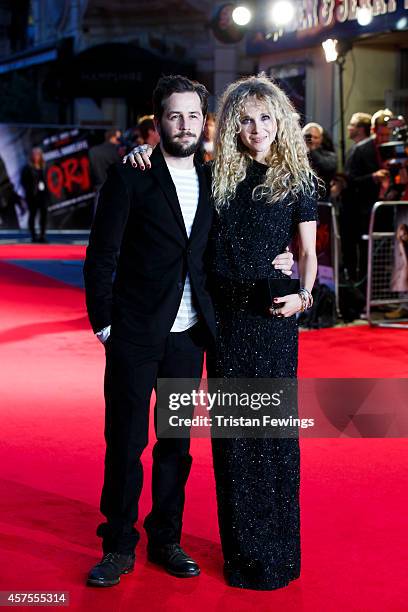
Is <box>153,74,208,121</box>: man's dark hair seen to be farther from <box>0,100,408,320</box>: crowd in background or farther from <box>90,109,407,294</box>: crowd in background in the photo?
<box>90,109,407,294</box>: crowd in background

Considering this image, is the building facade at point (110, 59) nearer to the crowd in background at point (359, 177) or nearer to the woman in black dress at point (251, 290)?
the crowd in background at point (359, 177)

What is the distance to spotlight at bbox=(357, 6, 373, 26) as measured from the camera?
45.2 ft

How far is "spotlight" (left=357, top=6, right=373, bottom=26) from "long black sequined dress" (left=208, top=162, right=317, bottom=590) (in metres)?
10.9

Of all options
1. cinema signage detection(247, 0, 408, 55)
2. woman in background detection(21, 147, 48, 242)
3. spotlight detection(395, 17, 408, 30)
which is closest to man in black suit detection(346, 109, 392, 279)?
spotlight detection(395, 17, 408, 30)

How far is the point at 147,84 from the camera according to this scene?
25.2 m

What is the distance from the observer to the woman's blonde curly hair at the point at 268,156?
353 cm

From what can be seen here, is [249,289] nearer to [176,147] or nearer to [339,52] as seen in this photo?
[176,147]

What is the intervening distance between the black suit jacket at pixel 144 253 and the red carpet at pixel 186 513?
882 millimetres

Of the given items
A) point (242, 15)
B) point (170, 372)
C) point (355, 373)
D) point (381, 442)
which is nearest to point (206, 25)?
point (242, 15)

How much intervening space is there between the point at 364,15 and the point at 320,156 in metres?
5.07

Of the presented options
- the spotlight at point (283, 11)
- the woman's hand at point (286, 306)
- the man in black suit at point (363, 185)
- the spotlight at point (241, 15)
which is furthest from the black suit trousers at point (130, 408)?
the spotlight at point (283, 11)

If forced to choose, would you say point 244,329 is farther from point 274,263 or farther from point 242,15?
point 242,15

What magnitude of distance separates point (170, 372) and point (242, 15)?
41.6 ft

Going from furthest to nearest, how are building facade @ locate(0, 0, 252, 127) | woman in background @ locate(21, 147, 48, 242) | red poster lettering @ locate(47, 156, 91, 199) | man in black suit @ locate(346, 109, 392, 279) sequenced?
building facade @ locate(0, 0, 252, 127), red poster lettering @ locate(47, 156, 91, 199), woman in background @ locate(21, 147, 48, 242), man in black suit @ locate(346, 109, 392, 279)
